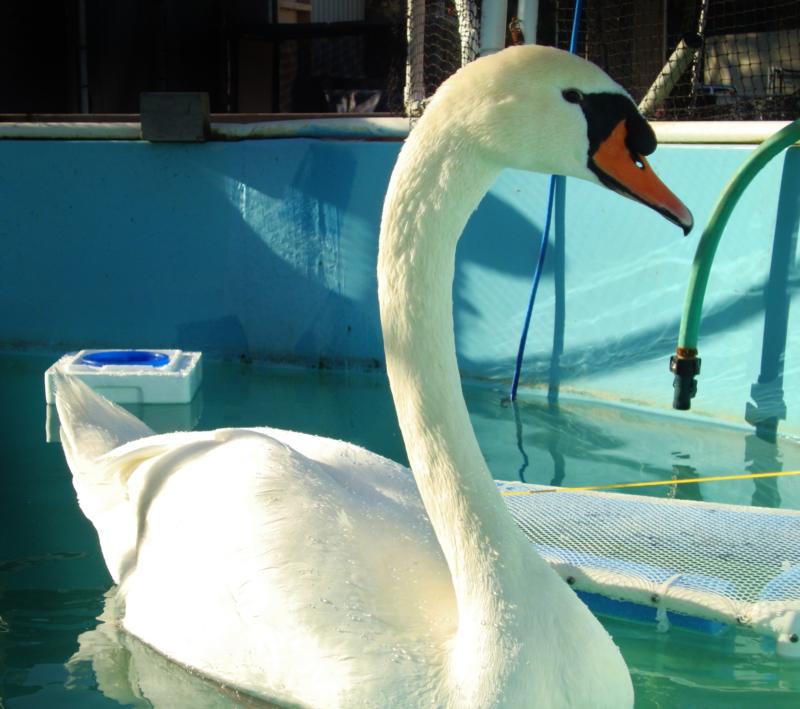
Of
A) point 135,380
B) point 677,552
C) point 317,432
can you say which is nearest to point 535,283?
point 317,432

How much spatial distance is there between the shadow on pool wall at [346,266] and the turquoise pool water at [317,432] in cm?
20

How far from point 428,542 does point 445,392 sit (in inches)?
19.7

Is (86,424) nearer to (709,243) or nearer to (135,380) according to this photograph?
(135,380)

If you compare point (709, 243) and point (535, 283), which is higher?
point (709, 243)

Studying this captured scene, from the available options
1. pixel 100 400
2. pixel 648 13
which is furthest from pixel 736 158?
pixel 648 13

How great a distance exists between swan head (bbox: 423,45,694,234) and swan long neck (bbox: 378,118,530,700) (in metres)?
0.06

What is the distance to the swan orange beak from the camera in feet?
7.27

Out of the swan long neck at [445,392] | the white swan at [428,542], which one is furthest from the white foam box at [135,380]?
the swan long neck at [445,392]

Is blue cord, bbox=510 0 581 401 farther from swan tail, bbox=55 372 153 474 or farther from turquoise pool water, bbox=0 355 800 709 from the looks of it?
swan tail, bbox=55 372 153 474

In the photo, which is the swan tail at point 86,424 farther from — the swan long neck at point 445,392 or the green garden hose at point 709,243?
the green garden hose at point 709,243

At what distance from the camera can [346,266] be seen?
20.9 feet

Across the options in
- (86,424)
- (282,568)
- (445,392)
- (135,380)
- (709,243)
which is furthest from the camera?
(135,380)

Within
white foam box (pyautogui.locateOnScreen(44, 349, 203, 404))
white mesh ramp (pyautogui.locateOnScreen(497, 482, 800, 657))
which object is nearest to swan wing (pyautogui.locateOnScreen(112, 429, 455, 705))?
white mesh ramp (pyautogui.locateOnScreen(497, 482, 800, 657))

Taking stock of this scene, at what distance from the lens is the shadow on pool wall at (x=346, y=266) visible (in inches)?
207
